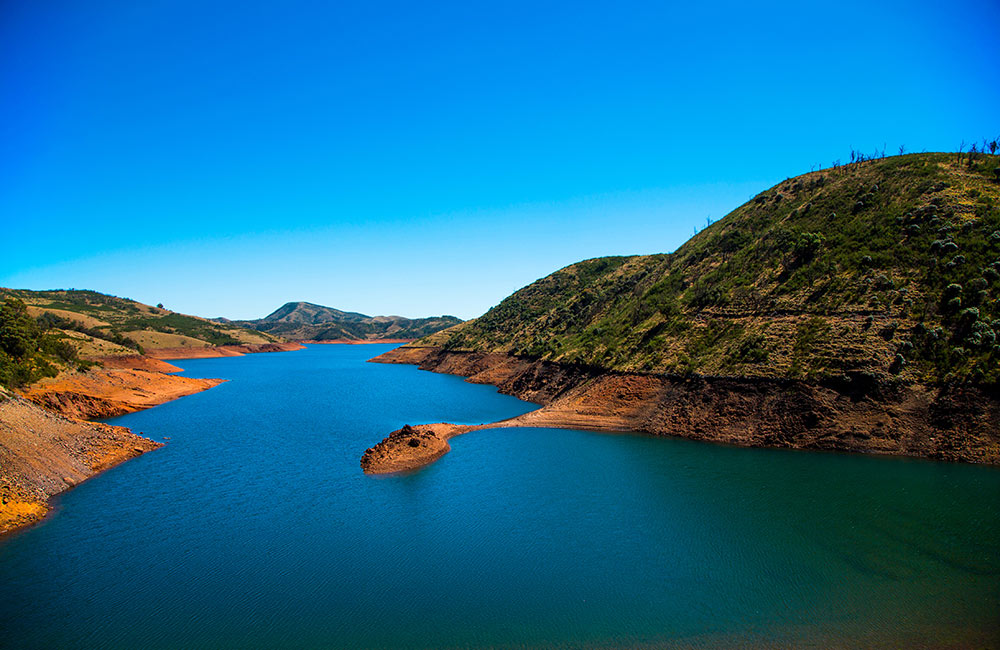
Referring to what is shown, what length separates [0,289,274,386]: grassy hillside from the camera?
54.2 m

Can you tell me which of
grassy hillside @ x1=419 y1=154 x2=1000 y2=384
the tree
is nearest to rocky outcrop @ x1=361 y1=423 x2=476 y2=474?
grassy hillside @ x1=419 y1=154 x2=1000 y2=384

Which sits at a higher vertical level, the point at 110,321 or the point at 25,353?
the point at 110,321

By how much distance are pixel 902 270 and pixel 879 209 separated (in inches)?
441


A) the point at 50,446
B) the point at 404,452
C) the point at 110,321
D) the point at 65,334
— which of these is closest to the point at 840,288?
the point at 404,452

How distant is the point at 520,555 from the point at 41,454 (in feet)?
109

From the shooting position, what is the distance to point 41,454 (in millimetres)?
31641

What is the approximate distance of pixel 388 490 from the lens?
31.6 m

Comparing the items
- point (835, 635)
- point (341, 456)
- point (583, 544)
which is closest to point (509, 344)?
point (341, 456)

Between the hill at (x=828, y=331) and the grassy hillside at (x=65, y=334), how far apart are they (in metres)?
48.6

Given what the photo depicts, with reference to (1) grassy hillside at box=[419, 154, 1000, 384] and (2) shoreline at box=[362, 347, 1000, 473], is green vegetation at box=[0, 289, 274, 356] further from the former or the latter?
(1) grassy hillside at box=[419, 154, 1000, 384]

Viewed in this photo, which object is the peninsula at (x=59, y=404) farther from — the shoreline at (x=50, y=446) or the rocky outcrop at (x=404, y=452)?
the rocky outcrop at (x=404, y=452)

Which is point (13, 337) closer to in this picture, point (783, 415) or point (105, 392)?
point (105, 392)

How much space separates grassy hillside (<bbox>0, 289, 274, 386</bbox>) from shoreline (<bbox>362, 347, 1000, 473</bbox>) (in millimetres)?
48064

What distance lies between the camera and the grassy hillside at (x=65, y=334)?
→ 54.2 m
